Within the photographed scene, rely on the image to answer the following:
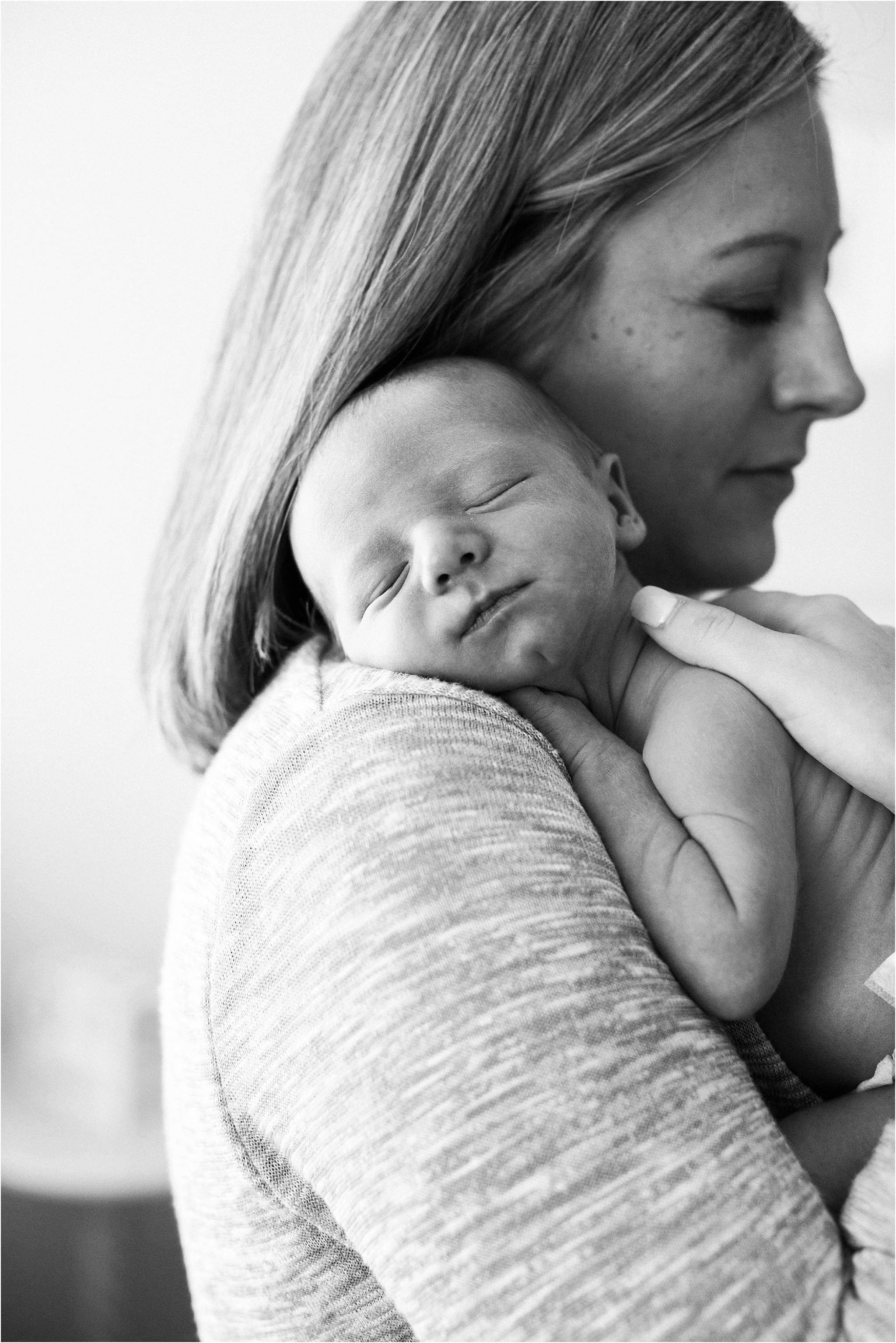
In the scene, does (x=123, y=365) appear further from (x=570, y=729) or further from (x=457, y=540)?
(x=570, y=729)

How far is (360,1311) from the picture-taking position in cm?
93

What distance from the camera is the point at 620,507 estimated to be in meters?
1.19

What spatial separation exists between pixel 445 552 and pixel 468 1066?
463mm

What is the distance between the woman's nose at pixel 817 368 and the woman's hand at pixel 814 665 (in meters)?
0.28

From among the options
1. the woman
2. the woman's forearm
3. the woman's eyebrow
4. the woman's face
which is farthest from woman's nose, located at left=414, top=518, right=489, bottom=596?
the woman's forearm

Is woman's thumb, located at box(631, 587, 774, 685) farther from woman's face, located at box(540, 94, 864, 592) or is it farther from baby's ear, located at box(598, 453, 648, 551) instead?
woman's face, located at box(540, 94, 864, 592)

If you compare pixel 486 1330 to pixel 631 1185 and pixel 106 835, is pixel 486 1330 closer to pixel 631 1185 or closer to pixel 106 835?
pixel 631 1185

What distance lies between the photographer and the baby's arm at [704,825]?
0.85m

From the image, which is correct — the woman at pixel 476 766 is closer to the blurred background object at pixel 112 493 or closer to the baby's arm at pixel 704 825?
the baby's arm at pixel 704 825

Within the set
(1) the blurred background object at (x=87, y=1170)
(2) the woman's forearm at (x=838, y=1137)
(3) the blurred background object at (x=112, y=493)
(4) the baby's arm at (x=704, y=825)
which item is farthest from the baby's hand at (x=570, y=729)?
(1) the blurred background object at (x=87, y=1170)

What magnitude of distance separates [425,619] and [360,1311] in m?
0.59

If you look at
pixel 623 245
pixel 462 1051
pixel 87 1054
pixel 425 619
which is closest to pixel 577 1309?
pixel 462 1051

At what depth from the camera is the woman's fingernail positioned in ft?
3.51

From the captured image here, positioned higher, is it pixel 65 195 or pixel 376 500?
pixel 65 195
